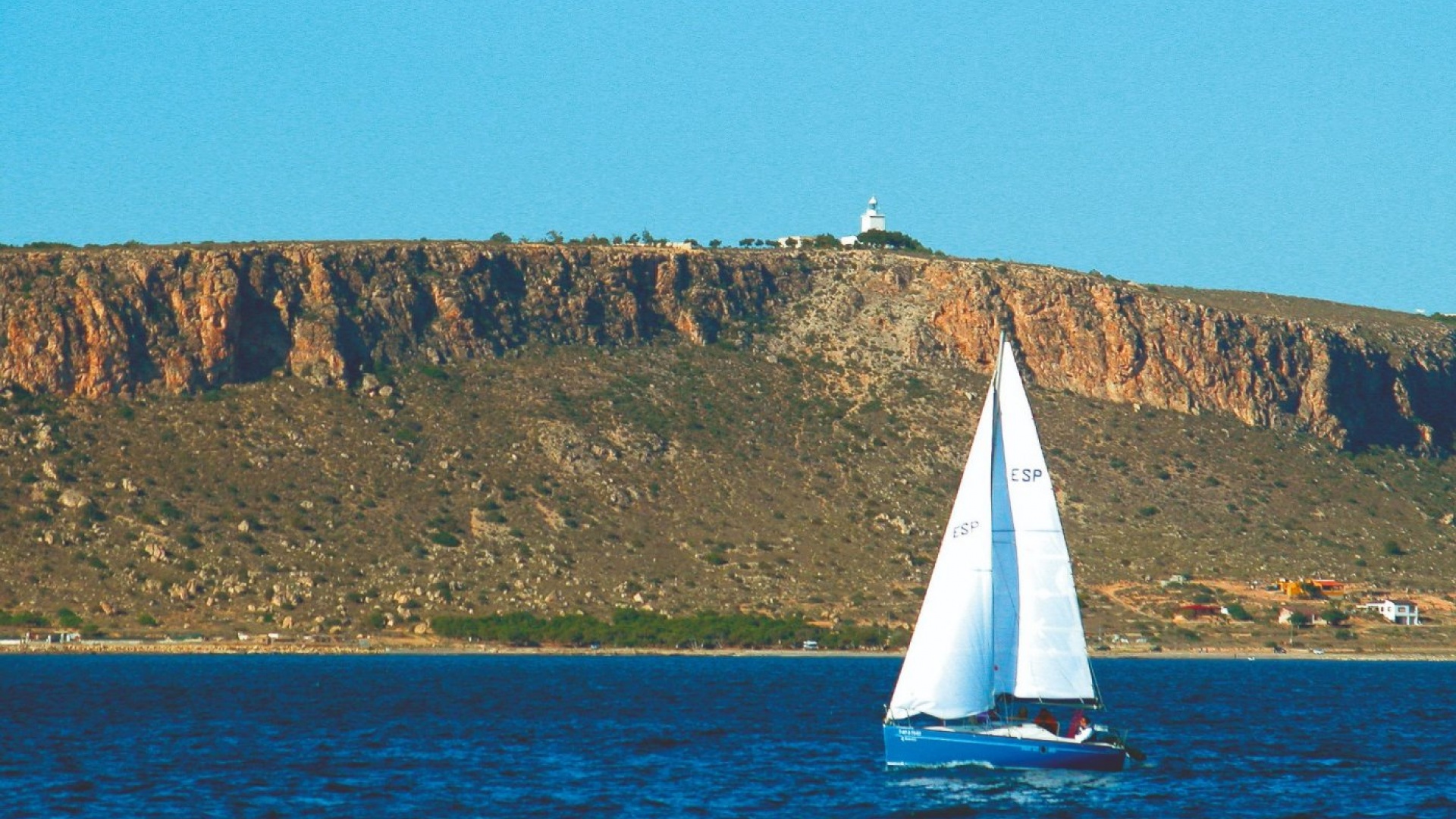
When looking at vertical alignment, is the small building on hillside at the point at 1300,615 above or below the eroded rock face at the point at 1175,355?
below

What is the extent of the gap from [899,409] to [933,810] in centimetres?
7547

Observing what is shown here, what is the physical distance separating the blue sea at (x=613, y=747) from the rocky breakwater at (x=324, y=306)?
75.2ft

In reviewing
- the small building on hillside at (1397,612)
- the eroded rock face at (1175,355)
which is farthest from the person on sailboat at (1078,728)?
the eroded rock face at (1175,355)

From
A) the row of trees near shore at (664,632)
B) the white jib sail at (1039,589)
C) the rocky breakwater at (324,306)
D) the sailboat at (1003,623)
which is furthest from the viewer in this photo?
the rocky breakwater at (324,306)

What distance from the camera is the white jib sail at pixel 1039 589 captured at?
145 feet

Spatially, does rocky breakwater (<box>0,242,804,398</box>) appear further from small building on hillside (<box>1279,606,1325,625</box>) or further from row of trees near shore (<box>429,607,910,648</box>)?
small building on hillside (<box>1279,606,1325,625</box>)

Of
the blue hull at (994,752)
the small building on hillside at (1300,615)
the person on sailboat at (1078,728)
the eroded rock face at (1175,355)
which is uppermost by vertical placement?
the eroded rock face at (1175,355)

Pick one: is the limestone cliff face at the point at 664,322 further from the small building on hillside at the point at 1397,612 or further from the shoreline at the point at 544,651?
the shoreline at the point at 544,651

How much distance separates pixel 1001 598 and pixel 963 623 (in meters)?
1.13

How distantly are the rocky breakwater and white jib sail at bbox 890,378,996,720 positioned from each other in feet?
235

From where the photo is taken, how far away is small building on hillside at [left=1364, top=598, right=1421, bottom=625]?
103 m

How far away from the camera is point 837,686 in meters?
81.0

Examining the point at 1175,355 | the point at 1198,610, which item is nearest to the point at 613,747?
the point at 1198,610

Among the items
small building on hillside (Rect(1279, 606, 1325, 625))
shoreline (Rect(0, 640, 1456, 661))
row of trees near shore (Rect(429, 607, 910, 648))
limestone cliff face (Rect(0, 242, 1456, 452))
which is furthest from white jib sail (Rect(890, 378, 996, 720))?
limestone cliff face (Rect(0, 242, 1456, 452))
